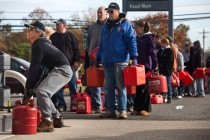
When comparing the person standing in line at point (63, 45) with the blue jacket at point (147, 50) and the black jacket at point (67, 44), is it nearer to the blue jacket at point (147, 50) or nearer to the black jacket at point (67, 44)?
the black jacket at point (67, 44)

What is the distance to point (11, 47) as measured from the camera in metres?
84.2

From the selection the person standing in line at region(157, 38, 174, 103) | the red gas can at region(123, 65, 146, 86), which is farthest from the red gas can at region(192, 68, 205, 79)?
the red gas can at region(123, 65, 146, 86)

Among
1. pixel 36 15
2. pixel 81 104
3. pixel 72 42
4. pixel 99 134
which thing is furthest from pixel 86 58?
pixel 36 15

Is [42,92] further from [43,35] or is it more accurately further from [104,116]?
[104,116]

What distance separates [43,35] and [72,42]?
320 cm

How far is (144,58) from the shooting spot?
10820 millimetres

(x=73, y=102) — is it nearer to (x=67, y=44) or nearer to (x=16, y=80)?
(x=67, y=44)

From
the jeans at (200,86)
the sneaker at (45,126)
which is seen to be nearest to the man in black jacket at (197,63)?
the jeans at (200,86)

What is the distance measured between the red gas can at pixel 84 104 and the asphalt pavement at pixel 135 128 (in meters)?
0.17

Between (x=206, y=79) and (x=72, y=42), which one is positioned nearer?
(x=72, y=42)

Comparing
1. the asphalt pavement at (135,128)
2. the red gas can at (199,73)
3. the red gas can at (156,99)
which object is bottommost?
the asphalt pavement at (135,128)

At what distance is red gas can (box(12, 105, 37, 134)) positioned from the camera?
7.82 meters

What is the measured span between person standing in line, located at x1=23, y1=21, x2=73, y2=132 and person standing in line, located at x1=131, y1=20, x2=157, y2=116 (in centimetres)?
242

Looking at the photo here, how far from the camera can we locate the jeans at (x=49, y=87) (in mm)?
8102
